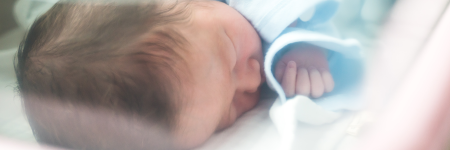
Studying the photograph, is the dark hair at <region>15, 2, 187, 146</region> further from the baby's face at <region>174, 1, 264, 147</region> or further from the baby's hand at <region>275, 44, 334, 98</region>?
the baby's hand at <region>275, 44, 334, 98</region>

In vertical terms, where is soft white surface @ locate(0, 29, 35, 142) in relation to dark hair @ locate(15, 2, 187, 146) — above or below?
below

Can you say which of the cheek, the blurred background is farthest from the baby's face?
the blurred background

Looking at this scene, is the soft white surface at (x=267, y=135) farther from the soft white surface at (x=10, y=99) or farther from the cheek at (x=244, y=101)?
the soft white surface at (x=10, y=99)

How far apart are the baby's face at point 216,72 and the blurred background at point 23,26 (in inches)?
6.3

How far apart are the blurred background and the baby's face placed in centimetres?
16

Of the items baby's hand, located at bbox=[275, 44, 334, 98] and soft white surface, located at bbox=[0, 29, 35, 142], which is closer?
soft white surface, located at bbox=[0, 29, 35, 142]

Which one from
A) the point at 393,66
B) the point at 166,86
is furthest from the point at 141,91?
the point at 393,66

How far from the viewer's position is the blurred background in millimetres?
376

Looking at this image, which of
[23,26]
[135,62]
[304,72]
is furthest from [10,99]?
[304,72]

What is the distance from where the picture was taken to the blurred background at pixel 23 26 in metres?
0.38

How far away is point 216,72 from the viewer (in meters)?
0.35

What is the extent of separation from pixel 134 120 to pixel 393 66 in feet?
1.01

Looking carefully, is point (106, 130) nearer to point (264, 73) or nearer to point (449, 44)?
point (264, 73)

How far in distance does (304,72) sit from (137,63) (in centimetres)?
28
